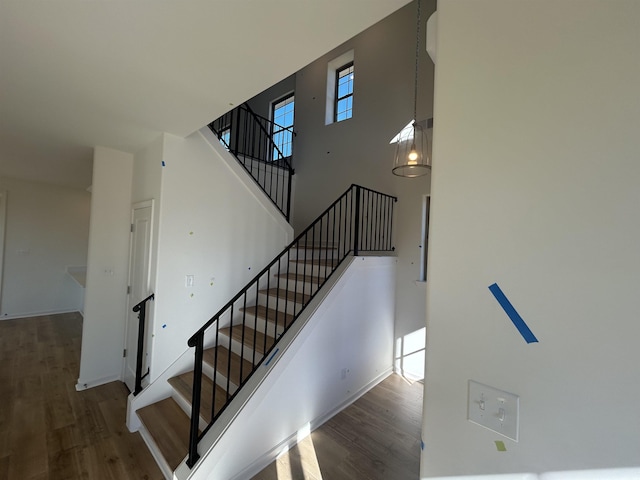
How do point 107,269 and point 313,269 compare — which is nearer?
point 107,269

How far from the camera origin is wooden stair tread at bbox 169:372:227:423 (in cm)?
225

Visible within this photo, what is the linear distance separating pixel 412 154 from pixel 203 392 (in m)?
3.07

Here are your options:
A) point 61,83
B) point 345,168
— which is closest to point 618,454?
point 61,83

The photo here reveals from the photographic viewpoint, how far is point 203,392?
2441 mm

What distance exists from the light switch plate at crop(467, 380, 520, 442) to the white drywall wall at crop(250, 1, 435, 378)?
118 inches

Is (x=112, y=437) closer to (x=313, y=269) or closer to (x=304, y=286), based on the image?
(x=304, y=286)

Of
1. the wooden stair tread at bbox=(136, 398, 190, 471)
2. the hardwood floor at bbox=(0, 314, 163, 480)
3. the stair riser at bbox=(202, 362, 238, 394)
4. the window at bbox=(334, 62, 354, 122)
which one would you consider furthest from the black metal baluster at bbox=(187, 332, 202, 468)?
the window at bbox=(334, 62, 354, 122)

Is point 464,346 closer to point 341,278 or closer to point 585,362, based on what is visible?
point 585,362

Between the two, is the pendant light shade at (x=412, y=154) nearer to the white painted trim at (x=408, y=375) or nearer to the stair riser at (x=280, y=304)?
the stair riser at (x=280, y=304)

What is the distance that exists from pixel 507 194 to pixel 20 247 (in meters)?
7.75

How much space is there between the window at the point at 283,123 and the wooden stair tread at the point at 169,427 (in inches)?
189

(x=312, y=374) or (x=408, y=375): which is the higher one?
(x=312, y=374)

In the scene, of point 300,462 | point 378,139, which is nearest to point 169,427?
point 300,462

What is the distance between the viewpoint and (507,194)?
81 centimetres
